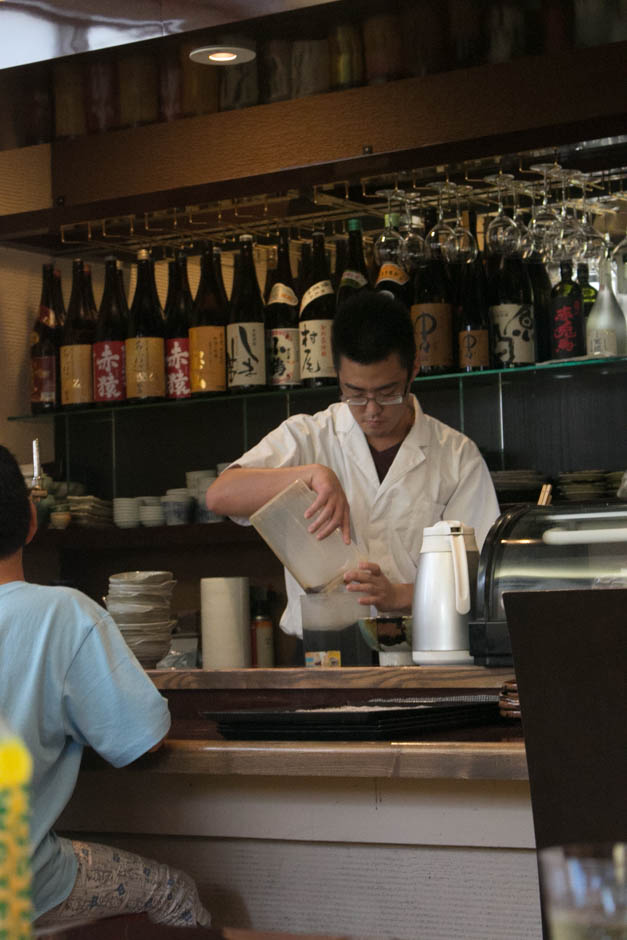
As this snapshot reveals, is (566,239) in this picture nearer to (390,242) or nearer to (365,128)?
(390,242)

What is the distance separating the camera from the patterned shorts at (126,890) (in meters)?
1.58

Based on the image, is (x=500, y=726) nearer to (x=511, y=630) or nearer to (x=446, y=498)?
(x=511, y=630)

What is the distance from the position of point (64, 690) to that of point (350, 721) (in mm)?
359

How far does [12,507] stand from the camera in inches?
68.4

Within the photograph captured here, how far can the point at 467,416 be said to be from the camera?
12.0 ft

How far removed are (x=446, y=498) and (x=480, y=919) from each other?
5.06 feet

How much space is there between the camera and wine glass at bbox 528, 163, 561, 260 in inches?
122

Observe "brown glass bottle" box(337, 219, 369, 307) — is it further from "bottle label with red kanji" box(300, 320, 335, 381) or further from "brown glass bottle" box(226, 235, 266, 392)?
"brown glass bottle" box(226, 235, 266, 392)

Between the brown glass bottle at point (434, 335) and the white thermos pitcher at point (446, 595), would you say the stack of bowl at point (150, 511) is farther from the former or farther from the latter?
the white thermos pitcher at point (446, 595)

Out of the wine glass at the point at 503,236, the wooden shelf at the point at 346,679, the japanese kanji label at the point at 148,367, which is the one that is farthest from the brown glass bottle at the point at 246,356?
the wooden shelf at the point at 346,679

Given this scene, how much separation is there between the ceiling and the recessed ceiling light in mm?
104

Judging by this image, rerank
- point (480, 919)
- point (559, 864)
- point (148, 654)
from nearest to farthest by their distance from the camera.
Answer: point (559, 864) → point (480, 919) → point (148, 654)

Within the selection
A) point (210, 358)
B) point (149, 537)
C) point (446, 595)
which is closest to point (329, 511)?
point (446, 595)

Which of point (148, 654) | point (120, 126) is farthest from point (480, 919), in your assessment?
point (120, 126)
